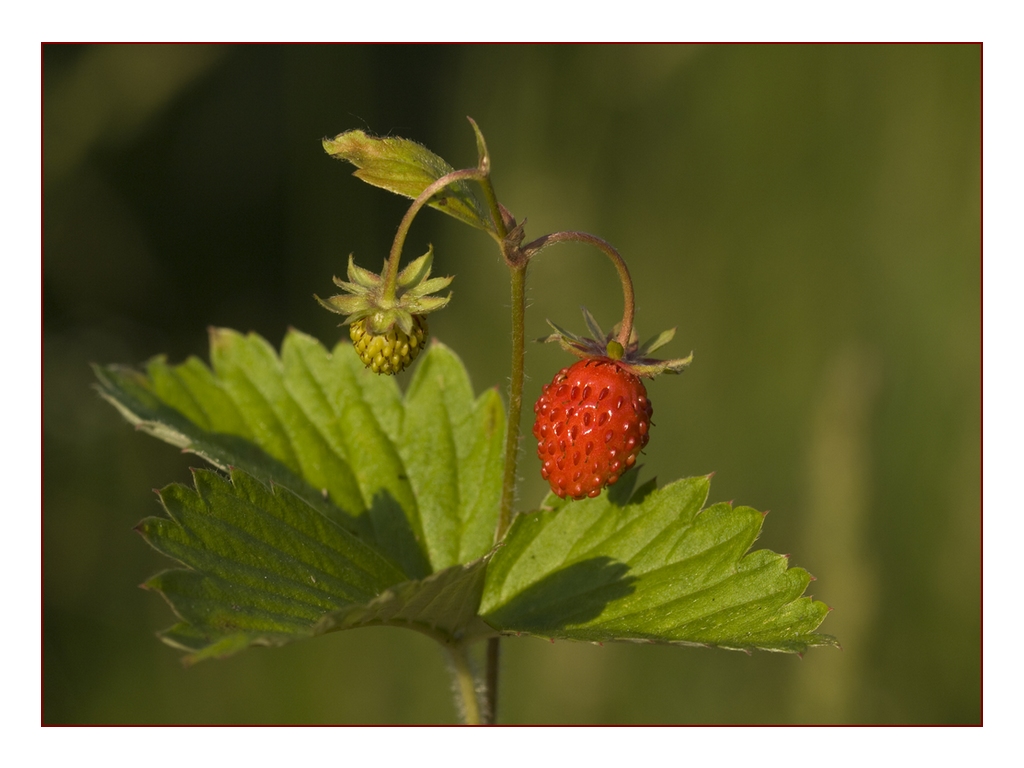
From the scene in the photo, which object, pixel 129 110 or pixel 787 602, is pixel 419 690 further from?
pixel 129 110

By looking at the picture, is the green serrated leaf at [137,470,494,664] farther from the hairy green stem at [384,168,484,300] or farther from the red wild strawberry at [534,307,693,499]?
the hairy green stem at [384,168,484,300]

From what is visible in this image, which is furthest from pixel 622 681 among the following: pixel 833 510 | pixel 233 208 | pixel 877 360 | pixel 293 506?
pixel 233 208

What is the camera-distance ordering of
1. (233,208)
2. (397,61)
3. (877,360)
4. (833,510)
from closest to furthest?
1. (833,510)
2. (877,360)
3. (233,208)
4. (397,61)

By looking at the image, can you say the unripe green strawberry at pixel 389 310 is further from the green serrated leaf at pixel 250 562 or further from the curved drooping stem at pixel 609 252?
the green serrated leaf at pixel 250 562

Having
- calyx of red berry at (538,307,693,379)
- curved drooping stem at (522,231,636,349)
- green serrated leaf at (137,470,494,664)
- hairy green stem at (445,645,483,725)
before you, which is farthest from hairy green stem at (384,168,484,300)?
hairy green stem at (445,645,483,725)

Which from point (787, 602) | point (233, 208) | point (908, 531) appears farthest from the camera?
point (233, 208)

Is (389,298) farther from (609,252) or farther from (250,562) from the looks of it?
(250,562)

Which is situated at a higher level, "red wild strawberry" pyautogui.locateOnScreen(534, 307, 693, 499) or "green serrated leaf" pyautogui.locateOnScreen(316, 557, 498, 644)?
"red wild strawberry" pyautogui.locateOnScreen(534, 307, 693, 499)

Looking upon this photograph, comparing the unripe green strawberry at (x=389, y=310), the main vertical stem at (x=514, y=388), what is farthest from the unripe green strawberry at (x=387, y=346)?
the main vertical stem at (x=514, y=388)
